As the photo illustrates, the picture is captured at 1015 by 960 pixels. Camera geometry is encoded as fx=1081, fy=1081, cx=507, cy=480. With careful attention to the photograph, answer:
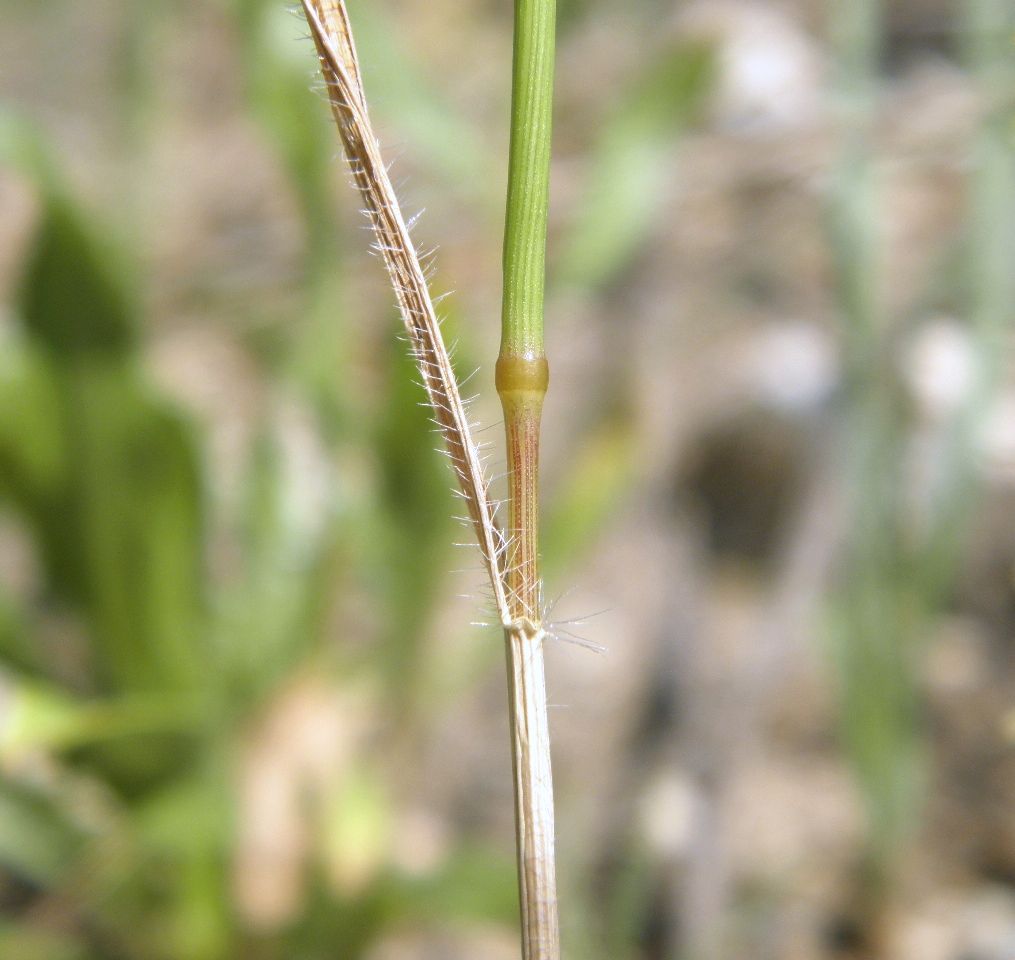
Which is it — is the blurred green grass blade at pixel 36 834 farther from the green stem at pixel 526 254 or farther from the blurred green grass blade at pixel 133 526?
the green stem at pixel 526 254

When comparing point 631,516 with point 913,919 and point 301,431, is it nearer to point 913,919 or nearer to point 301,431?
point 301,431

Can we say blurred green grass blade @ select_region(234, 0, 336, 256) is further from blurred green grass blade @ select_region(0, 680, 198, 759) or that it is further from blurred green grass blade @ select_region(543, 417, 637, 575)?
blurred green grass blade @ select_region(0, 680, 198, 759)

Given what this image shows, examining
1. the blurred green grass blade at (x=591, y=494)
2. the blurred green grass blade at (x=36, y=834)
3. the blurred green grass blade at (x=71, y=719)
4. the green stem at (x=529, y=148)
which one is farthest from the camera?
the blurred green grass blade at (x=591, y=494)

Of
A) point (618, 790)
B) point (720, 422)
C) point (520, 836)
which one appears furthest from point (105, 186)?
point (520, 836)

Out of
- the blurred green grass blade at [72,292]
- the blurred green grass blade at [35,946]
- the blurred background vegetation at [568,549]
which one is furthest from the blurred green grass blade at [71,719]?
the blurred green grass blade at [72,292]

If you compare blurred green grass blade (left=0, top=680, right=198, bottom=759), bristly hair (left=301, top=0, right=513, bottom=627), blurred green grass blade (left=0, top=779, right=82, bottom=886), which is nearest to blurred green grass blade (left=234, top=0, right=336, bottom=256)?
blurred green grass blade (left=0, top=680, right=198, bottom=759)

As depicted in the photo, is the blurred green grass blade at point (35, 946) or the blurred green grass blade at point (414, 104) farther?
the blurred green grass blade at point (414, 104)
